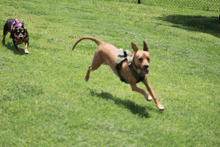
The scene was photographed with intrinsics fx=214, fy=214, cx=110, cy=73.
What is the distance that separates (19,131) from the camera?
430cm

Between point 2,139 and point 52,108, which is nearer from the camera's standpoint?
point 2,139

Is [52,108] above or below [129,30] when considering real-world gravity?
below

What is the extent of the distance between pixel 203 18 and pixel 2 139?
2144 centimetres

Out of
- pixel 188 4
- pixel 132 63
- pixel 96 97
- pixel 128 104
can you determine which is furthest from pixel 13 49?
pixel 188 4

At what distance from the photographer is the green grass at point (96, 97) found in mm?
4480

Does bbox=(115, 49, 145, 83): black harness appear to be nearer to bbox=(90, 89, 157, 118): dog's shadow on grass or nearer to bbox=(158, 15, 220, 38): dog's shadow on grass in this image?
bbox=(90, 89, 157, 118): dog's shadow on grass

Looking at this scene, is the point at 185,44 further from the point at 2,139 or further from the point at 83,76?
the point at 2,139

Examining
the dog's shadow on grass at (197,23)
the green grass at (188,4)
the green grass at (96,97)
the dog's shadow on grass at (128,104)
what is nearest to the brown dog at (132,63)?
the dog's shadow on grass at (128,104)

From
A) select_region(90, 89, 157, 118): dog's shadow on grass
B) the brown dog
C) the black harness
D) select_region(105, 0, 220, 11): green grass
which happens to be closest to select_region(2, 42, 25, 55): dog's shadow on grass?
the brown dog

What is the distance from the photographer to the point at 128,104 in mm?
5652

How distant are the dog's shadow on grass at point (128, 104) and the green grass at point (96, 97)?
0.09ft

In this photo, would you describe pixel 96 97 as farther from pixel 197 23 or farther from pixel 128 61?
pixel 197 23

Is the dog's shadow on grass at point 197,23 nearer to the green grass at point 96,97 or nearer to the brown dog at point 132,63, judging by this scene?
the green grass at point 96,97

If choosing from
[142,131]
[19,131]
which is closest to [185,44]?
[142,131]
